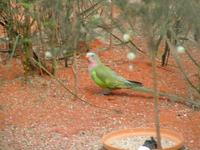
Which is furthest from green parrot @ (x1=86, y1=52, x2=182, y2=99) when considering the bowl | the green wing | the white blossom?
the bowl

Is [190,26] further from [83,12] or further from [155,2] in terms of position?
[83,12]

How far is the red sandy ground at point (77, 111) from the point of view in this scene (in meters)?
5.73

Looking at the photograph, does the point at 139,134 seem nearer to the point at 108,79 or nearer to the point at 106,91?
the point at 108,79

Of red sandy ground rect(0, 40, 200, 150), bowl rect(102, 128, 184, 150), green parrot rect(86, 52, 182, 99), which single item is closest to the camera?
bowl rect(102, 128, 184, 150)

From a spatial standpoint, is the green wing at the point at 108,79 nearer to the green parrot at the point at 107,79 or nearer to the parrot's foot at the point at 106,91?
the green parrot at the point at 107,79

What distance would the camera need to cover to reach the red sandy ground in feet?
18.8

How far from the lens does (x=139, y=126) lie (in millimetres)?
6000

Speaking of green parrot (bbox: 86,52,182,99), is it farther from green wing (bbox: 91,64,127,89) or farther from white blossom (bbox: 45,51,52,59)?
white blossom (bbox: 45,51,52,59)

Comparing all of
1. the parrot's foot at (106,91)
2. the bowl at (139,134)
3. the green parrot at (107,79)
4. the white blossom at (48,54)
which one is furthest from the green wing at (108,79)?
the bowl at (139,134)

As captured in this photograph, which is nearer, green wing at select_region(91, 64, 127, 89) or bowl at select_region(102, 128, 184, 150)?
bowl at select_region(102, 128, 184, 150)

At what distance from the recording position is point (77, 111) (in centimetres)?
639

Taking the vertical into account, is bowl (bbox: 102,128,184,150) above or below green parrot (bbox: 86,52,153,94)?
below

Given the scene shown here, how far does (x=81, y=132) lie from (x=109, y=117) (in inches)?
18.1

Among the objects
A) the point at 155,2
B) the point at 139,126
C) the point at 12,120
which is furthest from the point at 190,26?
the point at 12,120
